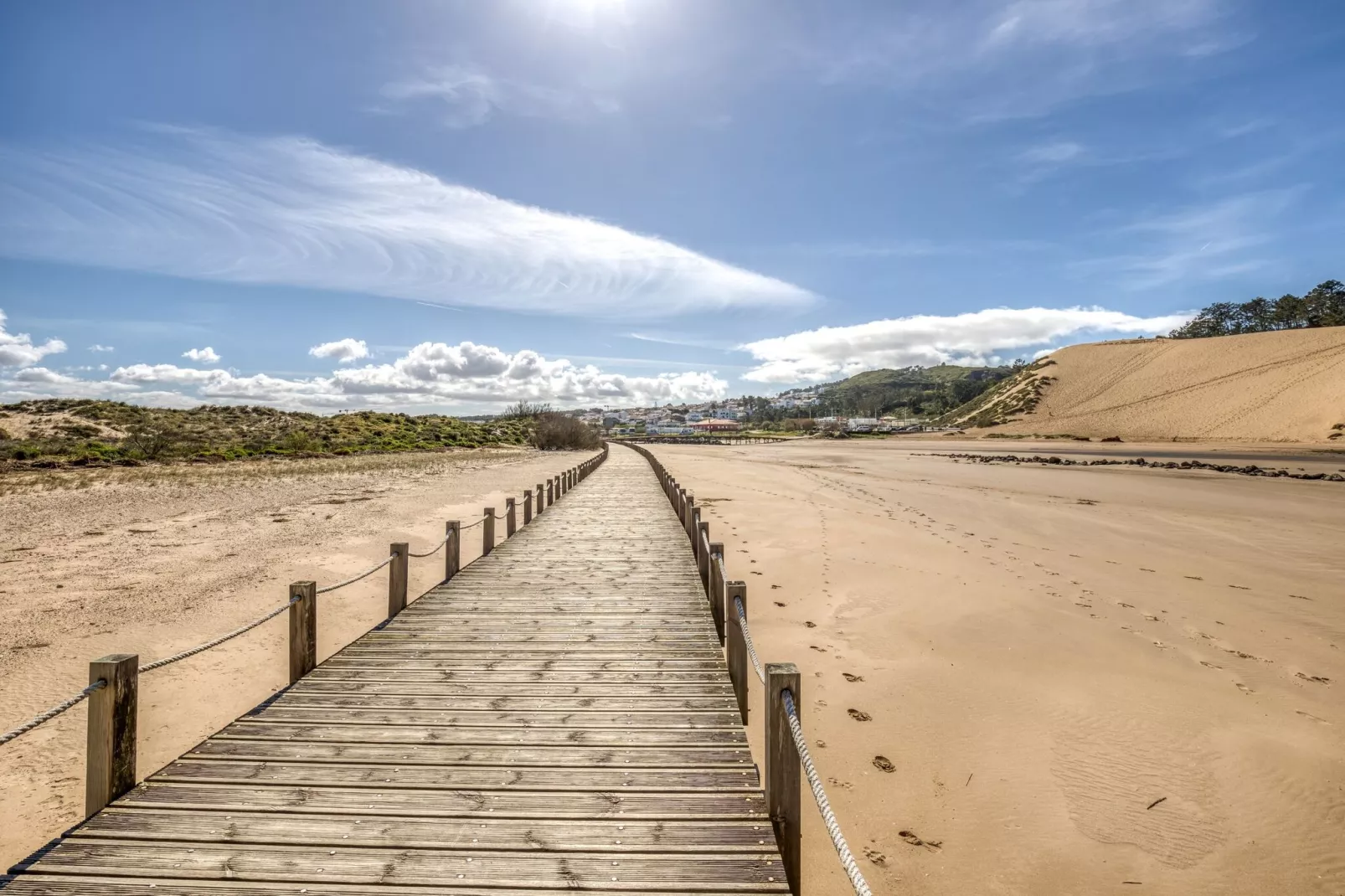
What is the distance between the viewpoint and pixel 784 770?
10.1 ft

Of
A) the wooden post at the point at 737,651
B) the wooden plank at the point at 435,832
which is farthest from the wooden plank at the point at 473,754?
the wooden post at the point at 737,651

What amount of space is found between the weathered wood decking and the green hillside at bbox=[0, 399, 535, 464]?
3988 centimetres

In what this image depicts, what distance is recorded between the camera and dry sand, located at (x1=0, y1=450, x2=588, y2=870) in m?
5.36

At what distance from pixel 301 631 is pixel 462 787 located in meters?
2.67

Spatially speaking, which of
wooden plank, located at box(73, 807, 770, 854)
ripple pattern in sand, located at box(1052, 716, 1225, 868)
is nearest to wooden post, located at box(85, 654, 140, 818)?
wooden plank, located at box(73, 807, 770, 854)

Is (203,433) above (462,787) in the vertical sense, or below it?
above

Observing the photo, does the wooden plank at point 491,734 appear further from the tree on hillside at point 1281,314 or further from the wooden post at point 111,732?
the tree on hillside at point 1281,314

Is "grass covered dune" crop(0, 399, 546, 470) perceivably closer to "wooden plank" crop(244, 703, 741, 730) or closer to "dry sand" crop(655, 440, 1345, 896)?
"wooden plank" crop(244, 703, 741, 730)

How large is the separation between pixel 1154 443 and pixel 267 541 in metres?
57.4

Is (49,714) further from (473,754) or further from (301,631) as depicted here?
(301,631)

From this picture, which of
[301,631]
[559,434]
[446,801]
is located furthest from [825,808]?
[559,434]

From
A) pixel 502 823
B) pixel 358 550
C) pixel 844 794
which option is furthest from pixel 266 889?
pixel 358 550

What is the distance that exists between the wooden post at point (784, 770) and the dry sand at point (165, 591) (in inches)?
197

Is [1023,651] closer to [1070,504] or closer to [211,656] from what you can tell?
[211,656]
